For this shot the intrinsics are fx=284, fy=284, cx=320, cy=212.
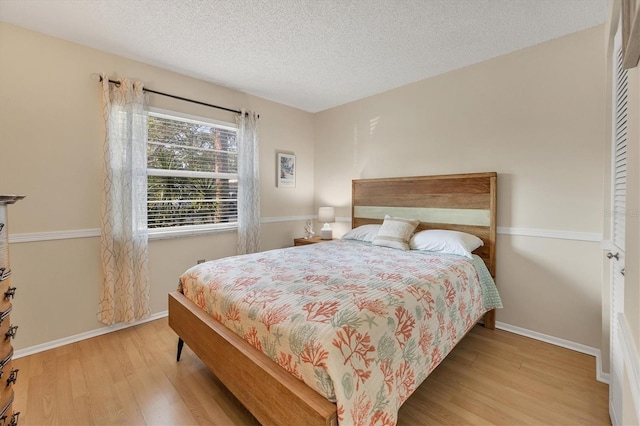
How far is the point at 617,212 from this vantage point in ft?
5.55

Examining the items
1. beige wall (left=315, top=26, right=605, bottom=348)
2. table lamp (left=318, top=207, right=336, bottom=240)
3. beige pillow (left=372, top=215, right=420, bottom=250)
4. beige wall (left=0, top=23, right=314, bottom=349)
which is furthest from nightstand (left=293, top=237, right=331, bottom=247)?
beige wall (left=0, top=23, right=314, bottom=349)

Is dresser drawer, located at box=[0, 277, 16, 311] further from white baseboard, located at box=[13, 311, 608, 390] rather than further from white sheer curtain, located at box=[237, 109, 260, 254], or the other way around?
white sheer curtain, located at box=[237, 109, 260, 254]

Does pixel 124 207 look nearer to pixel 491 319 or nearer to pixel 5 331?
pixel 5 331

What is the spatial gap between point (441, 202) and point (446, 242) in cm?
58

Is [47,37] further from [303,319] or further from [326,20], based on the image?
[303,319]

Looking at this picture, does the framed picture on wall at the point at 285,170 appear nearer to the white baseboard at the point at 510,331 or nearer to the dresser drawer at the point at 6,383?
the white baseboard at the point at 510,331

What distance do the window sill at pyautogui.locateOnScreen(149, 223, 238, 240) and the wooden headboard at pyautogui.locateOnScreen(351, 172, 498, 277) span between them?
5.61 feet

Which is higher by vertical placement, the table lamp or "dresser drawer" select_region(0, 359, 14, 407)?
the table lamp

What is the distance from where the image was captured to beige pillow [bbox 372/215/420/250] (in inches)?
113

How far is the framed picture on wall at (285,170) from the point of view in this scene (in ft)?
13.2

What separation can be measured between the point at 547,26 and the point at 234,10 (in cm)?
240

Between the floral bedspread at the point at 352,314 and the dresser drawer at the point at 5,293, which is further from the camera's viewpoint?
the floral bedspread at the point at 352,314

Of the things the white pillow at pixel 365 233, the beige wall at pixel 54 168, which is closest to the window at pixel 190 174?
the beige wall at pixel 54 168

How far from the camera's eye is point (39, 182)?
232 cm
